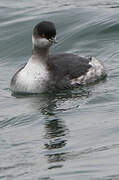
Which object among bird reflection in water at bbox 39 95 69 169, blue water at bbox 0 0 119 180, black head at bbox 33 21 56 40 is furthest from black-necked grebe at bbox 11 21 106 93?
bird reflection in water at bbox 39 95 69 169

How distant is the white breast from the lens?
16391mm

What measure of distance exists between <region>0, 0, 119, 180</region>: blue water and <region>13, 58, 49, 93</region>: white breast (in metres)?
0.21

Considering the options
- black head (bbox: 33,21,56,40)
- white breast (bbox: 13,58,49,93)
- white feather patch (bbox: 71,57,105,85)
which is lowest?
white feather patch (bbox: 71,57,105,85)

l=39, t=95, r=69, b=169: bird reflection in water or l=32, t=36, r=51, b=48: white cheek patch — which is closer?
l=39, t=95, r=69, b=169: bird reflection in water

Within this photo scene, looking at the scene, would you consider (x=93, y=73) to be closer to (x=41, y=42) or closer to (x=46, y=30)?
(x=41, y=42)

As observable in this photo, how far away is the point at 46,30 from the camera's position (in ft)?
53.4

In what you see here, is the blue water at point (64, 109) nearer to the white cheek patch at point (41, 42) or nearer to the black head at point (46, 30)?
the white cheek patch at point (41, 42)

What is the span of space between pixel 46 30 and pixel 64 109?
2138 mm

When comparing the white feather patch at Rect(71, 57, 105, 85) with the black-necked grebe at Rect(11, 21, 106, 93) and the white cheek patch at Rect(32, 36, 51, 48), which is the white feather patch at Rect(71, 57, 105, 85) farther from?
the white cheek patch at Rect(32, 36, 51, 48)

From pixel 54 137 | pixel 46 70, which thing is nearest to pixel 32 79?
pixel 46 70

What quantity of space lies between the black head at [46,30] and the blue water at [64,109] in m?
1.29

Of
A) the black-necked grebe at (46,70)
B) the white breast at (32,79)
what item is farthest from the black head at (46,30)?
the white breast at (32,79)

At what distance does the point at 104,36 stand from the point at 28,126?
24.8 feet

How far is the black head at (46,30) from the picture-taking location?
16266 millimetres
